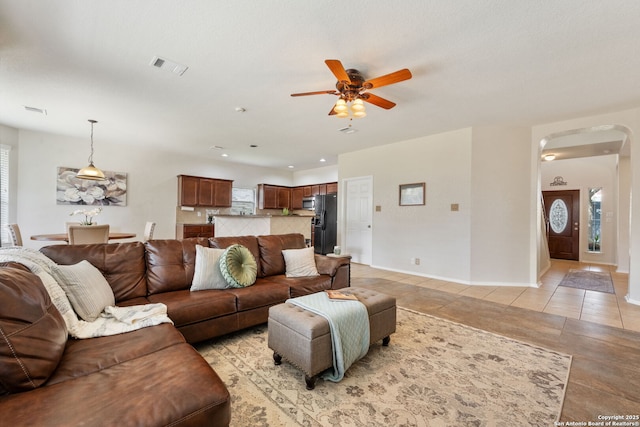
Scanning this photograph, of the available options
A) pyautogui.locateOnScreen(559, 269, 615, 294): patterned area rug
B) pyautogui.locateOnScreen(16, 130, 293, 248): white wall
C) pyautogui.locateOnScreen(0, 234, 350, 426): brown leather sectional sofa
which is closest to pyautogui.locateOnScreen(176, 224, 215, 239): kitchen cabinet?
pyautogui.locateOnScreen(16, 130, 293, 248): white wall

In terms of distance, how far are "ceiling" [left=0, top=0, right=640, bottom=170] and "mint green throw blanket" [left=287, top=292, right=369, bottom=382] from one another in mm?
2149

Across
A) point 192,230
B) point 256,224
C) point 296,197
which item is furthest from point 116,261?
point 296,197

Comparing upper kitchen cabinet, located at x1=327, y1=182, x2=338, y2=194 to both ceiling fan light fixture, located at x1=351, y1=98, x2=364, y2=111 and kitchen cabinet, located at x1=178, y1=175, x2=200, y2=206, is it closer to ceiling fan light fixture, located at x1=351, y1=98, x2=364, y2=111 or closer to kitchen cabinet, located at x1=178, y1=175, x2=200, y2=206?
kitchen cabinet, located at x1=178, y1=175, x2=200, y2=206

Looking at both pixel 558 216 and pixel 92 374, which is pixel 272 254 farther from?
pixel 558 216

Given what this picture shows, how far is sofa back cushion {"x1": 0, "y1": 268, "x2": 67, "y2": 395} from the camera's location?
103 centimetres

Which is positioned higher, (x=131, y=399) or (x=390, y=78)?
(x=390, y=78)

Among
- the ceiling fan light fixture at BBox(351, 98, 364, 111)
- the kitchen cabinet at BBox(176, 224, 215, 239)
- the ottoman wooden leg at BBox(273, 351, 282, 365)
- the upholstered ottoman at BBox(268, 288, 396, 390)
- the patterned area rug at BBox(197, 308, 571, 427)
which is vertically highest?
the ceiling fan light fixture at BBox(351, 98, 364, 111)

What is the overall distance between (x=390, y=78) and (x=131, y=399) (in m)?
2.70

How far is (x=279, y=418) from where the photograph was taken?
152 centimetres

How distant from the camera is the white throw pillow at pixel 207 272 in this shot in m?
2.53

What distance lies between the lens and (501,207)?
176 inches

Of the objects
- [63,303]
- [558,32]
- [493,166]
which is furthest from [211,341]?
[493,166]

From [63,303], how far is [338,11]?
8.53ft

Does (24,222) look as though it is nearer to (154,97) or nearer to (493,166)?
(154,97)
